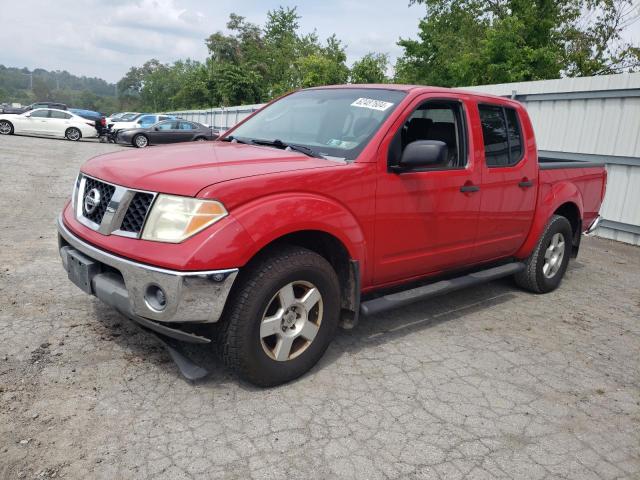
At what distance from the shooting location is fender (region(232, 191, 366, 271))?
2918 mm

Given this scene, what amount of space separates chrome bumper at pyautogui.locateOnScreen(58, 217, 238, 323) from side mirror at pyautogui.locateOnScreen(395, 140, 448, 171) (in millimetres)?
1414

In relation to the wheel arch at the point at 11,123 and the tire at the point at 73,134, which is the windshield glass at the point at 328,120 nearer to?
the tire at the point at 73,134

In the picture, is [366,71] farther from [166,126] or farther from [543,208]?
[543,208]

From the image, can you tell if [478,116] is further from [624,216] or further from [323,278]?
[624,216]

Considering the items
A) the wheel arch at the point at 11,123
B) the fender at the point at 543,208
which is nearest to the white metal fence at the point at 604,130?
the fender at the point at 543,208

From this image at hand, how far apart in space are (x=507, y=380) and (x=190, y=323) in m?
2.08

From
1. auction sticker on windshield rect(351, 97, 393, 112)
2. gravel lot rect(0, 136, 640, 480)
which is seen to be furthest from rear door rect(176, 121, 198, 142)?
auction sticker on windshield rect(351, 97, 393, 112)

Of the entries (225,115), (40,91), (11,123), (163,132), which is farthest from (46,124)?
(40,91)

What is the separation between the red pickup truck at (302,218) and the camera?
2852 mm

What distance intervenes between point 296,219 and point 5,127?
26.1 meters

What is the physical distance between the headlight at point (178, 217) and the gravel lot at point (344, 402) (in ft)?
3.10

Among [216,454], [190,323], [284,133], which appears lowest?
[216,454]

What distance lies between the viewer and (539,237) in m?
5.23

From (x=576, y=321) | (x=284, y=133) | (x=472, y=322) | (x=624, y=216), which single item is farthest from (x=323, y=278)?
(x=624, y=216)
